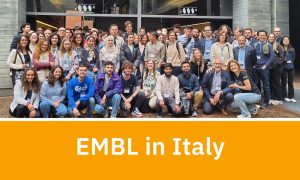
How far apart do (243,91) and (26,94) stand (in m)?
5.02

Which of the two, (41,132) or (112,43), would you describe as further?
(112,43)

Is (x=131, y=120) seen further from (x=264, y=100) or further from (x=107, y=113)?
(x=264, y=100)

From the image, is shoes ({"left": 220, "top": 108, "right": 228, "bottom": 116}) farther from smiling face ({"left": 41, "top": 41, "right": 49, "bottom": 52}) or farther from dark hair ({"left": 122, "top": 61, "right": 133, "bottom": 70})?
smiling face ({"left": 41, "top": 41, "right": 49, "bottom": 52})

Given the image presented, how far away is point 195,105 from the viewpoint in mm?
9305

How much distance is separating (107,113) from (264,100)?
14.1 ft

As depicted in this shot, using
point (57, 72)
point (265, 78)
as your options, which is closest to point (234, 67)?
point (265, 78)

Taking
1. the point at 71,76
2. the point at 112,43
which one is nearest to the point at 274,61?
the point at 112,43

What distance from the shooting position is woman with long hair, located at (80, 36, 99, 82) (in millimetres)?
8969

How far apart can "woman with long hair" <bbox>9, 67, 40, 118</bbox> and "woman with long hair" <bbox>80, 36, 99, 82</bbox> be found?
1388mm

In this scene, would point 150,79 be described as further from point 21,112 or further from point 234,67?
point 21,112

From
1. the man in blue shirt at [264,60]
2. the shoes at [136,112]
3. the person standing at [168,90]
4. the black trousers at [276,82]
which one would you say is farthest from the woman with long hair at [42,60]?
the black trousers at [276,82]

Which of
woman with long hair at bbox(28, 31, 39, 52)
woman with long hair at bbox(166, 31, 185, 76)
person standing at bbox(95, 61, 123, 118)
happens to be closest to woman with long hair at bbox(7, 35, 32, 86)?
woman with long hair at bbox(28, 31, 39, 52)

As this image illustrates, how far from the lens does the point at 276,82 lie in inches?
403

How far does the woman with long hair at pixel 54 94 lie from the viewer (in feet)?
25.9
